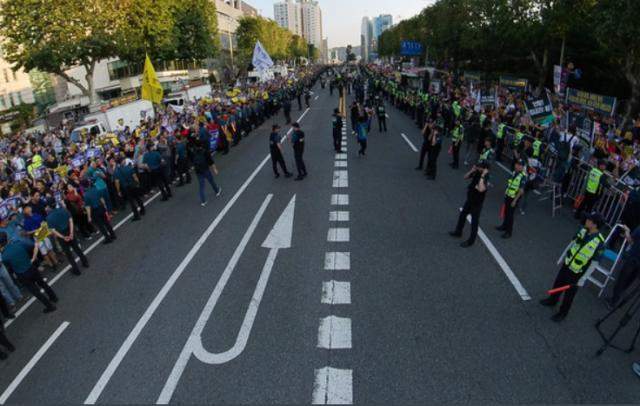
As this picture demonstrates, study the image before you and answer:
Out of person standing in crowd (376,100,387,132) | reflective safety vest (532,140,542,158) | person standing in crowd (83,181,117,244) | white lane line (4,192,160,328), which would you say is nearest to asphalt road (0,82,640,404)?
white lane line (4,192,160,328)

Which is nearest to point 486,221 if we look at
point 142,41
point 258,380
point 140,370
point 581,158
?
point 581,158

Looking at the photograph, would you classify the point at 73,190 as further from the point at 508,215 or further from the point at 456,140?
the point at 456,140

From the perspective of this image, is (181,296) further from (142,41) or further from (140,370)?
(142,41)

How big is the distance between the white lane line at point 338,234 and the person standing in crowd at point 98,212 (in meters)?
5.30

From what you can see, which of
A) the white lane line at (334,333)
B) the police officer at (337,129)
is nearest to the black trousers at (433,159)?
the police officer at (337,129)

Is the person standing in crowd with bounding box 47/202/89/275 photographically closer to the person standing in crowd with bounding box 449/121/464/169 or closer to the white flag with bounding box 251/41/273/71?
the person standing in crowd with bounding box 449/121/464/169

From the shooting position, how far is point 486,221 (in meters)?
9.35

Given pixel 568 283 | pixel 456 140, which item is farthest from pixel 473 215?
pixel 456 140

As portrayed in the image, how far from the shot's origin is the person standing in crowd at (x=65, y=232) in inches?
318

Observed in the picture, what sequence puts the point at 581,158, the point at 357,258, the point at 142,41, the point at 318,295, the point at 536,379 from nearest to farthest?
the point at 536,379, the point at 318,295, the point at 357,258, the point at 581,158, the point at 142,41

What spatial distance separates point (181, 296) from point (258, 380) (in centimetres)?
263

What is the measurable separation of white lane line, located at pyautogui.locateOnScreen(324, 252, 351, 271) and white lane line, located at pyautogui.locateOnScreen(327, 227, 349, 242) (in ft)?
2.15

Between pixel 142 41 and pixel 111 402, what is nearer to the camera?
pixel 111 402

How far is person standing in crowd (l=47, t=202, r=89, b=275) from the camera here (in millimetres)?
8078
